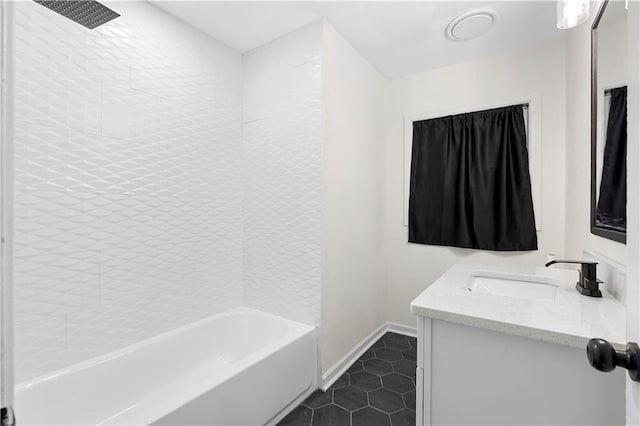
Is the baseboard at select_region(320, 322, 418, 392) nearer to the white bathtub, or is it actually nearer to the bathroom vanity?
the white bathtub

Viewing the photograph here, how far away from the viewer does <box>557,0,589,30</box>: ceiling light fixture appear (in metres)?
1.24

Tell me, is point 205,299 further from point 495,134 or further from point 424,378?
point 495,134

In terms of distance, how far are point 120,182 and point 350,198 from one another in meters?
1.55

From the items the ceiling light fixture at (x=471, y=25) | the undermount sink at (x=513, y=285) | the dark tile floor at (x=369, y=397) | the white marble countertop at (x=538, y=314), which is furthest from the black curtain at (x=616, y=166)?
the dark tile floor at (x=369, y=397)

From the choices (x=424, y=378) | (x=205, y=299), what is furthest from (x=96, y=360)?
(x=424, y=378)

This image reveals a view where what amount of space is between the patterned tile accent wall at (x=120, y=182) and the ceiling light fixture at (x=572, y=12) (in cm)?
141

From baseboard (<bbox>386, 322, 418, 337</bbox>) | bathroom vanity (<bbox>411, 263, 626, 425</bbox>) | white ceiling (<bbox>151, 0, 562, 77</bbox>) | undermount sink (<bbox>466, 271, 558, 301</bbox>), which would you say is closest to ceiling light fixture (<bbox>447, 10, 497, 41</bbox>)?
white ceiling (<bbox>151, 0, 562, 77</bbox>)

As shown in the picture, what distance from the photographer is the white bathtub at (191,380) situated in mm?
1350

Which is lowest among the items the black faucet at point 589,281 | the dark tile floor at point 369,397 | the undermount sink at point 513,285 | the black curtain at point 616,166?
the dark tile floor at point 369,397

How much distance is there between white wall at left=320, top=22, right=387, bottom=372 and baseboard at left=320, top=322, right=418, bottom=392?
1.8 inches

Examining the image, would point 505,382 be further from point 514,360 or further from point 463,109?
point 463,109

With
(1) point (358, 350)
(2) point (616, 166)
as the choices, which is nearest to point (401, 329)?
(1) point (358, 350)

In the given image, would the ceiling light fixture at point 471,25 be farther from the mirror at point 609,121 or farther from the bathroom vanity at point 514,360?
the bathroom vanity at point 514,360

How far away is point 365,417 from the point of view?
1725mm
